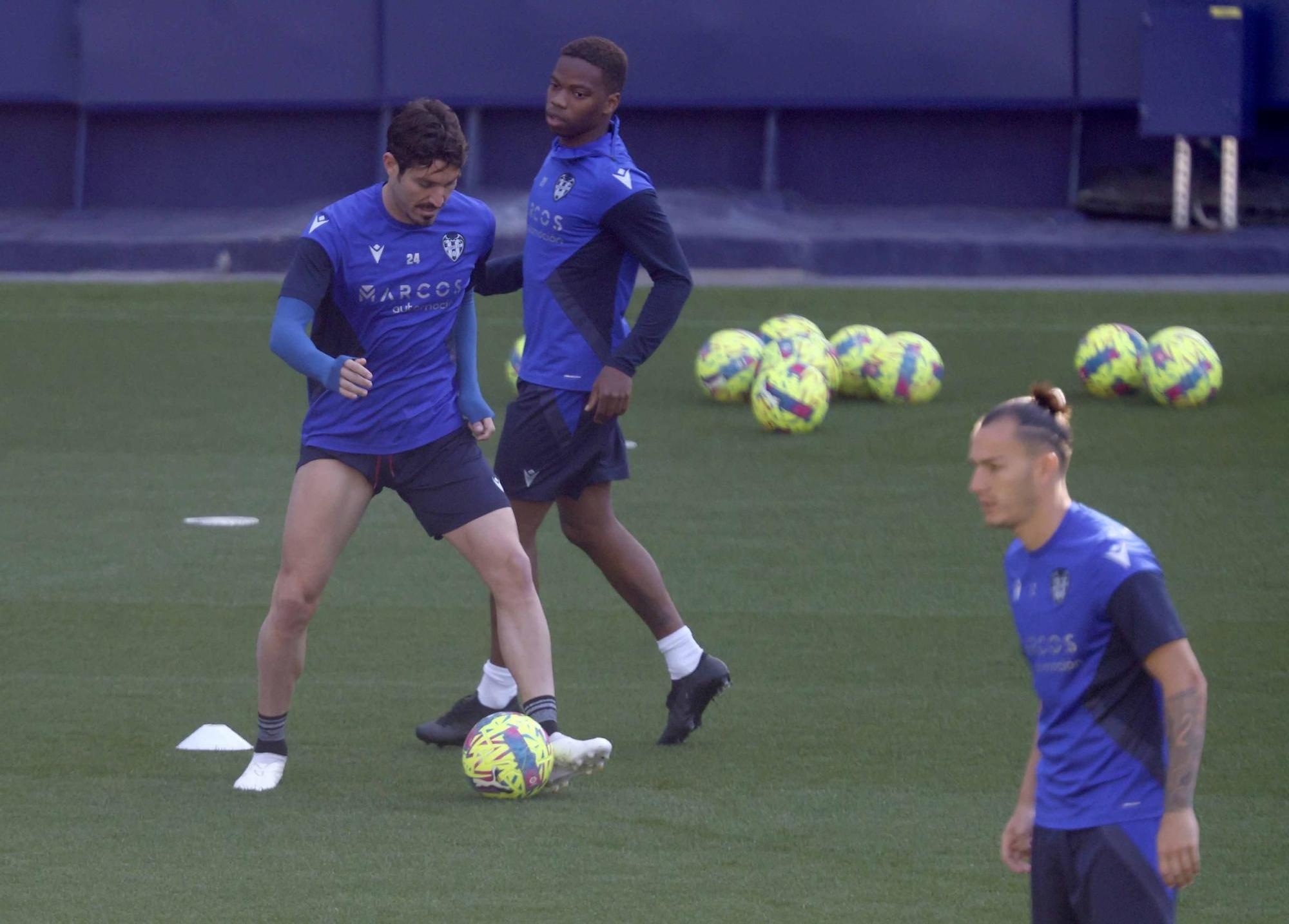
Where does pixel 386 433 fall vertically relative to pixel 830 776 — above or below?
above

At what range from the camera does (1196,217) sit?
74.1ft

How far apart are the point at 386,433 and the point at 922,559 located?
397 cm

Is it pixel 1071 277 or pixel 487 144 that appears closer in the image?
pixel 1071 277

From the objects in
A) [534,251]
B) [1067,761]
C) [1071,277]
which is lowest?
[1071,277]

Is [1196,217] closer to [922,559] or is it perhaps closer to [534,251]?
[922,559]

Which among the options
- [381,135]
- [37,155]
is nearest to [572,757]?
[381,135]

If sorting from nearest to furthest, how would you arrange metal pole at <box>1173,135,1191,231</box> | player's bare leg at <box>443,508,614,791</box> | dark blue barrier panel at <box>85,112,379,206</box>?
player's bare leg at <box>443,508,614,791</box>
metal pole at <box>1173,135,1191,231</box>
dark blue barrier panel at <box>85,112,379,206</box>

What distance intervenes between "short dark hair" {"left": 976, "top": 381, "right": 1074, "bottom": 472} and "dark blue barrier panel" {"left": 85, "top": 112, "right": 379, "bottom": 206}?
72.1 ft

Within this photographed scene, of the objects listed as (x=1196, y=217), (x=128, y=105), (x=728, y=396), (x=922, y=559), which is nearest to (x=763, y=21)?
(x=1196, y=217)

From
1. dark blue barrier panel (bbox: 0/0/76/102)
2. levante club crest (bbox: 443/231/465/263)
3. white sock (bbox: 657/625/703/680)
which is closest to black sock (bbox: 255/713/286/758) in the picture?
white sock (bbox: 657/625/703/680)

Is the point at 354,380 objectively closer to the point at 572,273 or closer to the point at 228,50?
the point at 572,273

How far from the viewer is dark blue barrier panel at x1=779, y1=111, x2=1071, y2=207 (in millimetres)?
24625

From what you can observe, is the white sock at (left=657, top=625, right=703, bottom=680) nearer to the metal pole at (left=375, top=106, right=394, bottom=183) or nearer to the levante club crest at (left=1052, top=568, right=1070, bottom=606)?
the levante club crest at (left=1052, top=568, right=1070, bottom=606)

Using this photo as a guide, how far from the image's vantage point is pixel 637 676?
7.25m
